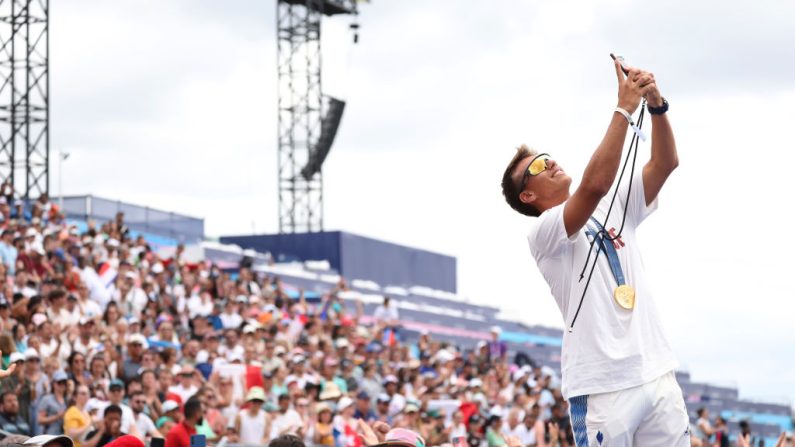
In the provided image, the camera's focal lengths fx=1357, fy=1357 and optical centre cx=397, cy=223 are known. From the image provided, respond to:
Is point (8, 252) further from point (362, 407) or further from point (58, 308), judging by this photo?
point (362, 407)

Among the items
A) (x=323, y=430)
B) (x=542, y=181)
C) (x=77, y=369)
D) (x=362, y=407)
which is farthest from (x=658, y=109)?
(x=362, y=407)

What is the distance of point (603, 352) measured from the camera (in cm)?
465

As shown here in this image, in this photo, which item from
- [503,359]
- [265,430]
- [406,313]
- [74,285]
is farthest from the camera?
[406,313]

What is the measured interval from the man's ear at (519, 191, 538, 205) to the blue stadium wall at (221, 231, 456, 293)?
1175 inches

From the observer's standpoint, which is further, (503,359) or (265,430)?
(503,359)

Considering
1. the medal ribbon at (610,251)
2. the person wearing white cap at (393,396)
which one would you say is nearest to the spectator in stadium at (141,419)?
the person wearing white cap at (393,396)

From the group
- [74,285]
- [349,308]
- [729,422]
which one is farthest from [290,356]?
[729,422]

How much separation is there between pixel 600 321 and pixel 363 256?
31116 mm

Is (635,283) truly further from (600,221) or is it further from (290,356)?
(290,356)

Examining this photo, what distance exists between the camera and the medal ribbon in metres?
4.72

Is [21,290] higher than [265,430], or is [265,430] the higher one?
[21,290]

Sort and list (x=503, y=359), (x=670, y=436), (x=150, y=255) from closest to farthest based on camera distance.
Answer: (x=670, y=436) → (x=150, y=255) → (x=503, y=359)

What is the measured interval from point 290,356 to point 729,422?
13273 mm

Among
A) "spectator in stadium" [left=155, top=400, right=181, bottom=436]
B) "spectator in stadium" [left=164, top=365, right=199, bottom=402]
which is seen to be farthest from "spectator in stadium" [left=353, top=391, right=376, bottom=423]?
"spectator in stadium" [left=155, top=400, right=181, bottom=436]
